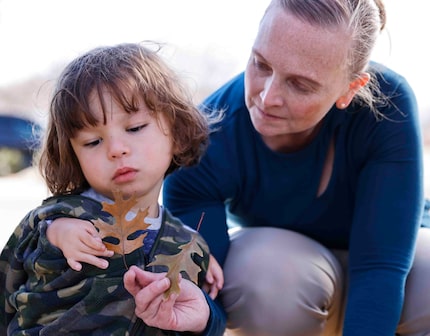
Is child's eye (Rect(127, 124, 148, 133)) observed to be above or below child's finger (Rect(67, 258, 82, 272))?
above

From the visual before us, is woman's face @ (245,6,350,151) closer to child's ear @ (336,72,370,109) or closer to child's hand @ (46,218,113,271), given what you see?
child's ear @ (336,72,370,109)

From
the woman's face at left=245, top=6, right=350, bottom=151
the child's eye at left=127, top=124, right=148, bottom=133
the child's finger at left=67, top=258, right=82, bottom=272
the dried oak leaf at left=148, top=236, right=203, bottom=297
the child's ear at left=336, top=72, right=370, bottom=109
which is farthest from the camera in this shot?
the child's ear at left=336, top=72, right=370, bottom=109

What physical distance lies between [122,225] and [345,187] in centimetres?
92

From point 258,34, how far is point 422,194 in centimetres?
70

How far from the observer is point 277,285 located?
231 centimetres

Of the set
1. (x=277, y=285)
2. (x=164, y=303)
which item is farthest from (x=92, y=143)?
(x=277, y=285)

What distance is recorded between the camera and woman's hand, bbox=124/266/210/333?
5.68 ft

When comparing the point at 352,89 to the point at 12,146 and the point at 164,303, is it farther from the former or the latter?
the point at 12,146

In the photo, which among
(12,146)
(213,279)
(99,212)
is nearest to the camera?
(99,212)

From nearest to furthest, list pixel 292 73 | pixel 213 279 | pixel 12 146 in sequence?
pixel 292 73
pixel 213 279
pixel 12 146

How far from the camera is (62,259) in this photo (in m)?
1.96

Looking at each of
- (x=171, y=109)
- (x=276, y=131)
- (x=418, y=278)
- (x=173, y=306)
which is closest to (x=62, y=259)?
(x=173, y=306)

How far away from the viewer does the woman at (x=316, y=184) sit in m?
2.17

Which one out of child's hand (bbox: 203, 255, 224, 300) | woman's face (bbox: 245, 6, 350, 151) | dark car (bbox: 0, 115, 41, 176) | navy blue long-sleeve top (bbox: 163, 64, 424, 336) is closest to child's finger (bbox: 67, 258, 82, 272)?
child's hand (bbox: 203, 255, 224, 300)
